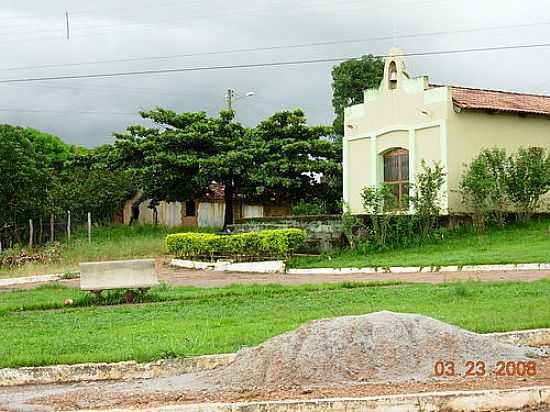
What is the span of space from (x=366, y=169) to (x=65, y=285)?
13.8 metres

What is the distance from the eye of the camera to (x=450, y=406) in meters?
7.46

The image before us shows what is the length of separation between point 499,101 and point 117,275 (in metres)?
17.9

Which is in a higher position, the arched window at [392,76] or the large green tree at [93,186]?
the arched window at [392,76]

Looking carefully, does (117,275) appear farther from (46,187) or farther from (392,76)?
(46,187)

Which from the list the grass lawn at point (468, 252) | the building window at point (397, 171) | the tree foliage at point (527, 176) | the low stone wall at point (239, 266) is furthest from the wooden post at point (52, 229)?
the tree foliage at point (527, 176)

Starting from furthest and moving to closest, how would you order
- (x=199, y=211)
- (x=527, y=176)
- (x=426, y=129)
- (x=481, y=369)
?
(x=199, y=211) < (x=426, y=129) < (x=527, y=176) < (x=481, y=369)

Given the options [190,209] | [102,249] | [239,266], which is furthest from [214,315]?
[190,209]

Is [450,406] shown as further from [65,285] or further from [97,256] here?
[97,256]

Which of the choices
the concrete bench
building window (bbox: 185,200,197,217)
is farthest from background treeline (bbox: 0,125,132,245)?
the concrete bench

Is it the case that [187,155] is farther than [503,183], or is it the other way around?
[187,155]

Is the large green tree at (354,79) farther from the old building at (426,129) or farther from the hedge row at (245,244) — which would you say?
the hedge row at (245,244)

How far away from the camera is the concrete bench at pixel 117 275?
1698 centimetres

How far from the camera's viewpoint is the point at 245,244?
27.7m

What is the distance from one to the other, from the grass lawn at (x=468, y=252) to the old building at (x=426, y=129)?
93.3 inches
